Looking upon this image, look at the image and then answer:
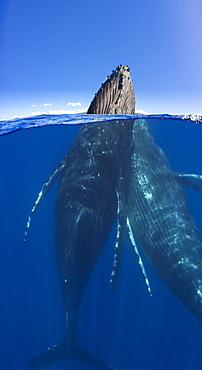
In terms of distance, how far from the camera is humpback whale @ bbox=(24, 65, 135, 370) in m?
8.02

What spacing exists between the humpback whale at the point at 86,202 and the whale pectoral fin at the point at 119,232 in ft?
0.58

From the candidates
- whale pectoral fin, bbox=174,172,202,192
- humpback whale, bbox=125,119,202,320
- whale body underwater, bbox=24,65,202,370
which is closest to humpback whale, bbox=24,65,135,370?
whale body underwater, bbox=24,65,202,370

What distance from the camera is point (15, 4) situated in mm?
6934

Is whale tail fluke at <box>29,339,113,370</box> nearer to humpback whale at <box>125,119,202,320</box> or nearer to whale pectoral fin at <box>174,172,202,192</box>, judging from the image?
humpback whale at <box>125,119,202,320</box>

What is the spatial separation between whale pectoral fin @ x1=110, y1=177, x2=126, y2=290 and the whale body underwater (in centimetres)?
2

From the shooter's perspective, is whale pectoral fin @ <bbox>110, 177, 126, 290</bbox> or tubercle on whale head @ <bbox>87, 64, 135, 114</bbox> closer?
whale pectoral fin @ <bbox>110, 177, 126, 290</bbox>

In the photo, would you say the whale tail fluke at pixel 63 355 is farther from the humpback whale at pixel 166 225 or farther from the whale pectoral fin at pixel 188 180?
the whale pectoral fin at pixel 188 180

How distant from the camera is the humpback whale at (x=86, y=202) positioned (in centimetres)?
802

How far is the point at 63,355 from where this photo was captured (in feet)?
28.3

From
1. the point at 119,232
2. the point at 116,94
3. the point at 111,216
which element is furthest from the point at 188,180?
the point at 116,94

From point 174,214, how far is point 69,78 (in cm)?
529

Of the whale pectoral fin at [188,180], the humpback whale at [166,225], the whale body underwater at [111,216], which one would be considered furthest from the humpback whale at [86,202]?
the whale pectoral fin at [188,180]

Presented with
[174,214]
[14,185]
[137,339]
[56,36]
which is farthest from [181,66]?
[14,185]

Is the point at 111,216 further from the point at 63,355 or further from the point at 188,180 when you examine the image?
the point at 63,355
